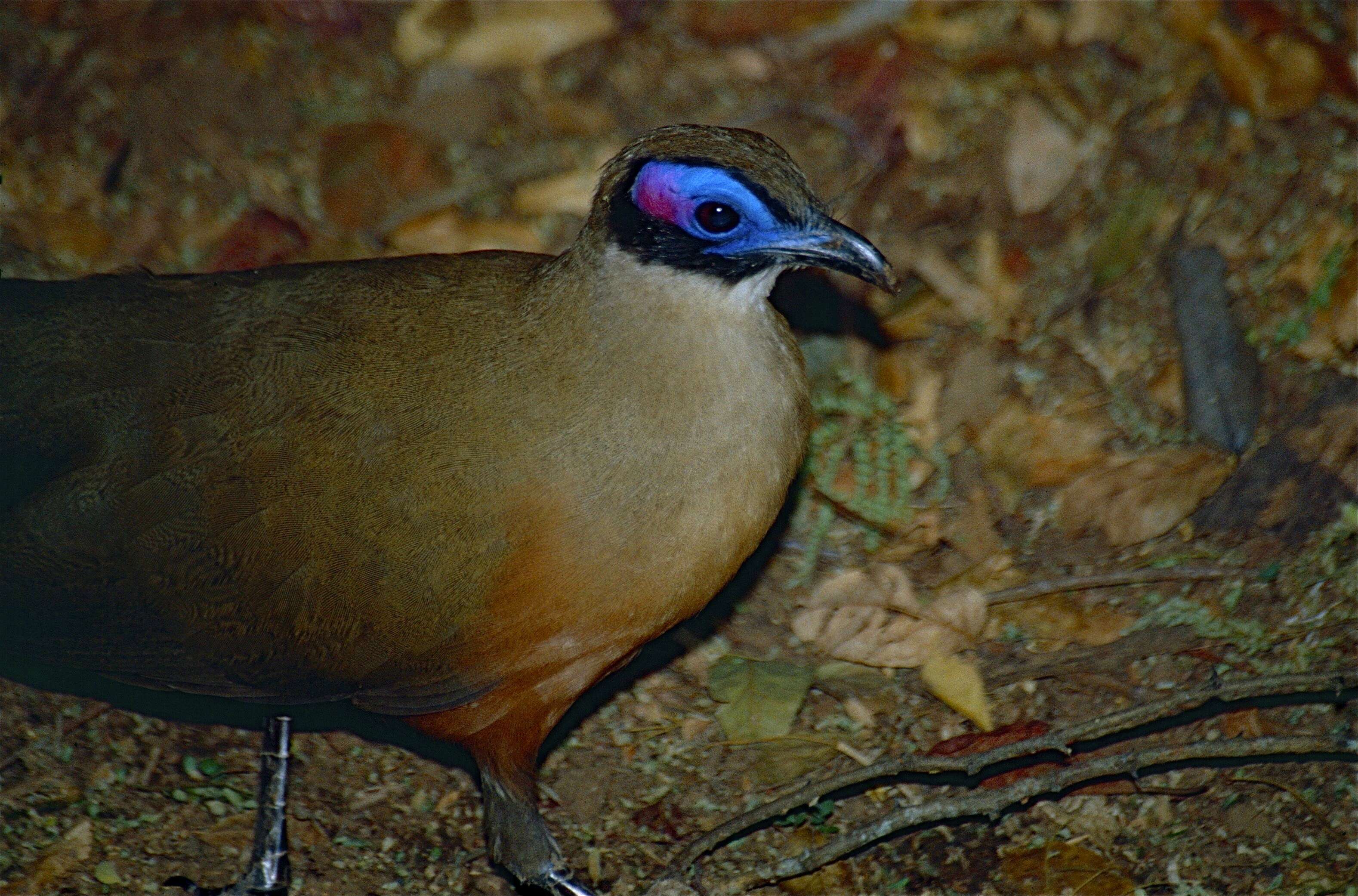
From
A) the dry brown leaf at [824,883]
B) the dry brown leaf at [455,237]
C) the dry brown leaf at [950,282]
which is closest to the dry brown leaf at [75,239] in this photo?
the dry brown leaf at [455,237]

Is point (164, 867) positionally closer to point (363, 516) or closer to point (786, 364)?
point (363, 516)

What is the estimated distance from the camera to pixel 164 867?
12.6 feet

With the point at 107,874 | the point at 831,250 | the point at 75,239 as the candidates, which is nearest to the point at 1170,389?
the point at 831,250

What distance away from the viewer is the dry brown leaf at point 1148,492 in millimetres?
4527

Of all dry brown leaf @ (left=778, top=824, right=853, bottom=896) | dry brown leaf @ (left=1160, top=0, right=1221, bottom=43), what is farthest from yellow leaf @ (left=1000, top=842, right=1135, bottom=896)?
dry brown leaf @ (left=1160, top=0, right=1221, bottom=43)

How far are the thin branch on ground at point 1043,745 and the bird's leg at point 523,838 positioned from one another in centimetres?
31

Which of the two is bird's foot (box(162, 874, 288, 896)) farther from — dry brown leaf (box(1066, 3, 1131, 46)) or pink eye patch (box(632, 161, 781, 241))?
dry brown leaf (box(1066, 3, 1131, 46))

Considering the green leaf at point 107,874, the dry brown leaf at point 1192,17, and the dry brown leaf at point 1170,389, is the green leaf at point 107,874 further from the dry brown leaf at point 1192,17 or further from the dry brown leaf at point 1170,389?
the dry brown leaf at point 1192,17

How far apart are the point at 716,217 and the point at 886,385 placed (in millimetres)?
1832

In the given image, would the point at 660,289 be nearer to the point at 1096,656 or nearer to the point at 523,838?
the point at 523,838

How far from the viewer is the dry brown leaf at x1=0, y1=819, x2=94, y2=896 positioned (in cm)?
369

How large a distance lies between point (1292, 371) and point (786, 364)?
1905mm

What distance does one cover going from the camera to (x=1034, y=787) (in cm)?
362

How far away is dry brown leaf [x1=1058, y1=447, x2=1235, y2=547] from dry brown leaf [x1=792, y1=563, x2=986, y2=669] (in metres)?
0.51
